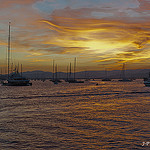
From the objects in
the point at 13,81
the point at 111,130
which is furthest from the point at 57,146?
the point at 13,81

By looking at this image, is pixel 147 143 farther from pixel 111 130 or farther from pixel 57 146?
pixel 57 146

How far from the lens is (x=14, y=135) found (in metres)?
16.1

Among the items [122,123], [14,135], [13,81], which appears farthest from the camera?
[13,81]

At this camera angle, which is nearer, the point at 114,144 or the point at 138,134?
the point at 114,144

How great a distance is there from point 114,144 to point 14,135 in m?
7.66

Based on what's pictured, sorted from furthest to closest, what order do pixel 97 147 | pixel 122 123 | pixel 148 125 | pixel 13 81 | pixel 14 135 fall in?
1. pixel 13 81
2. pixel 122 123
3. pixel 148 125
4. pixel 14 135
5. pixel 97 147

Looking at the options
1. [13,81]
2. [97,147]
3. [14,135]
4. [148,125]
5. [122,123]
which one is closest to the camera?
[97,147]

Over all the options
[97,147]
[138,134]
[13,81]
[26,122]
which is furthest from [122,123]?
[13,81]

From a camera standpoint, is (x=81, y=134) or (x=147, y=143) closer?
(x=147, y=143)

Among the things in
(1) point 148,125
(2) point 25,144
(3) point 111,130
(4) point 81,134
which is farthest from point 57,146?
(1) point 148,125

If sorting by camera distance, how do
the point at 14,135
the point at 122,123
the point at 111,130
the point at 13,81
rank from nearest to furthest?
the point at 14,135 → the point at 111,130 → the point at 122,123 → the point at 13,81

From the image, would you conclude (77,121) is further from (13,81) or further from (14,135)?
(13,81)

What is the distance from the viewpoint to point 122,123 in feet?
66.4

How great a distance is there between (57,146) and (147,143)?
6.03 meters
